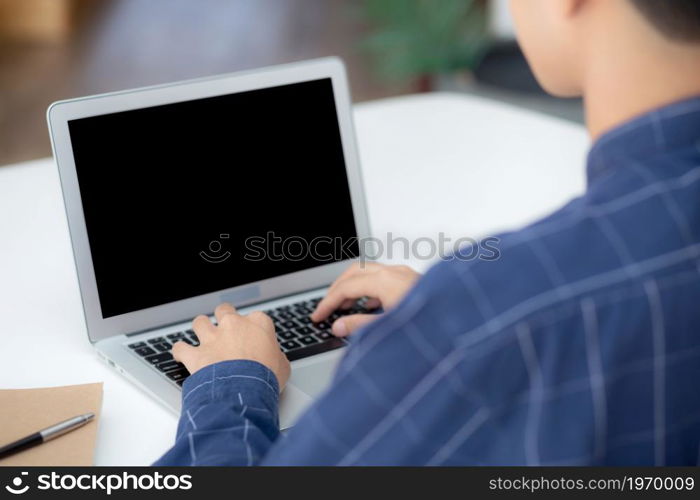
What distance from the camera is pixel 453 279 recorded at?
1.96 ft

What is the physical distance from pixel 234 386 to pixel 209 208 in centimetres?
37

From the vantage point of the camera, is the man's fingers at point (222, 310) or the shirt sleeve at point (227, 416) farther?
the man's fingers at point (222, 310)

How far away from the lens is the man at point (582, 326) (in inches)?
23.3

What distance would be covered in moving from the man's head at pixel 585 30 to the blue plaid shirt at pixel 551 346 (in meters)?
0.06

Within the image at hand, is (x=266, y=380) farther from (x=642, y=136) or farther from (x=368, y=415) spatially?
(x=642, y=136)

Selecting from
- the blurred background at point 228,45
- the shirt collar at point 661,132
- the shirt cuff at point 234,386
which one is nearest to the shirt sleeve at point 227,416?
the shirt cuff at point 234,386

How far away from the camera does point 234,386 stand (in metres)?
0.87

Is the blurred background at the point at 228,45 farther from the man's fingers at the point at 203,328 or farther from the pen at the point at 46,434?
the pen at the point at 46,434

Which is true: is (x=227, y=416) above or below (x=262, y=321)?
below

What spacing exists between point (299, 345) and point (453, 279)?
526mm

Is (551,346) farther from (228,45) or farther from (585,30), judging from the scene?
(228,45)

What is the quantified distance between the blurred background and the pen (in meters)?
3.29

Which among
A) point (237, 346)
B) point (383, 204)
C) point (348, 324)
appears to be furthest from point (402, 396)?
point (383, 204)

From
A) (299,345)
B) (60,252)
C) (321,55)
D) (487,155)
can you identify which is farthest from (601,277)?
(321,55)
